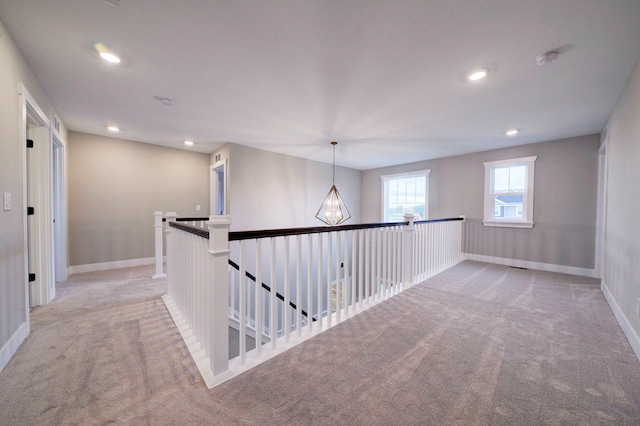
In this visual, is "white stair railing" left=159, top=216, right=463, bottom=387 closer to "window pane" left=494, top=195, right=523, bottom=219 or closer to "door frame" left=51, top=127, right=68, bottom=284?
"window pane" left=494, top=195, right=523, bottom=219

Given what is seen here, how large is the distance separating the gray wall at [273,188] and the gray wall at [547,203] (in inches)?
120

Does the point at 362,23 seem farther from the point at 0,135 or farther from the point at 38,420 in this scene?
Result: the point at 38,420

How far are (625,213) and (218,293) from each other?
145 inches

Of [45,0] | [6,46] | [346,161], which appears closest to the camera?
[45,0]

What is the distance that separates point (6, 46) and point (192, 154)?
354 centimetres

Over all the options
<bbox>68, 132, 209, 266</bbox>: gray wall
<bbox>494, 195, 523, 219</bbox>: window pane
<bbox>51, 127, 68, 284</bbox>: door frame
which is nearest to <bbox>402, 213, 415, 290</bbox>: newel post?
<bbox>494, 195, 523, 219</bbox>: window pane

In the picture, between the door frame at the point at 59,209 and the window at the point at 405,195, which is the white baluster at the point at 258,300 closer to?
the door frame at the point at 59,209

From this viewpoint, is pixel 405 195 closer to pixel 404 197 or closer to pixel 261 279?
pixel 404 197

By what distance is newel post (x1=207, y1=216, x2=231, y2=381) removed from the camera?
1.49 meters

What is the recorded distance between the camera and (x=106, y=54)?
2.00 m

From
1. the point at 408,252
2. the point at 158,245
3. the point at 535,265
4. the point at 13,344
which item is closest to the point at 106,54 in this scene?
the point at 13,344

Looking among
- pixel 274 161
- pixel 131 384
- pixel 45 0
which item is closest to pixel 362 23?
pixel 45 0

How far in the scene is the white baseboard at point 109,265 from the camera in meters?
4.09

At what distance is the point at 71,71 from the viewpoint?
7.40ft
